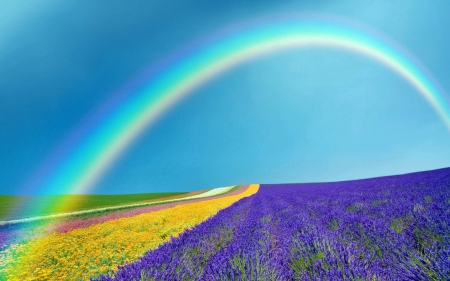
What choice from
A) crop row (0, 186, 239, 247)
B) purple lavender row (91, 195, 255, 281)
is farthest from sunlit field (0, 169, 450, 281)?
crop row (0, 186, 239, 247)

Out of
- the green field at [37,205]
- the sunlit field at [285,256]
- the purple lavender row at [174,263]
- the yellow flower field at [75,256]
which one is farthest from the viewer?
the green field at [37,205]

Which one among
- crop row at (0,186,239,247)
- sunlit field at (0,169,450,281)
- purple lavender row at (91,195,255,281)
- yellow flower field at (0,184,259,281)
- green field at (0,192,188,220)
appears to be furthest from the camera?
green field at (0,192,188,220)

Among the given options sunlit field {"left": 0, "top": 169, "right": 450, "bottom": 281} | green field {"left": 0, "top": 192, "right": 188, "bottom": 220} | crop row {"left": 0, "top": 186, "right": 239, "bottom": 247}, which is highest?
green field {"left": 0, "top": 192, "right": 188, "bottom": 220}

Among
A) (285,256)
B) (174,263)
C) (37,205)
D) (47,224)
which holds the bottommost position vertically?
(285,256)

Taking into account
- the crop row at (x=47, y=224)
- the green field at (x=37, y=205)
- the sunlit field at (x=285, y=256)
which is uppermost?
the green field at (x=37, y=205)

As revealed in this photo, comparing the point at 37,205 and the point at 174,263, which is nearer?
the point at 174,263

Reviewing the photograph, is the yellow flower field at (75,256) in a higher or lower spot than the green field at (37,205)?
lower

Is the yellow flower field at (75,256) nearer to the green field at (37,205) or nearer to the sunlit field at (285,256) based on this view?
the sunlit field at (285,256)

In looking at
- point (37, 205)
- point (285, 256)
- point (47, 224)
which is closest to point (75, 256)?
point (285, 256)

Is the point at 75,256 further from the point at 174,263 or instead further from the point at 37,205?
the point at 37,205

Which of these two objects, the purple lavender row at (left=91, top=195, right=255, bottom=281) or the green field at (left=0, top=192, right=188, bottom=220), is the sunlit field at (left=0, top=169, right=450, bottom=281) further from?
the green field at (left=0, top=192, right=188, bottom=220)

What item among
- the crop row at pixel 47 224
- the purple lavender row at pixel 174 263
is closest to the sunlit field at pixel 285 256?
the purple lavender row at pixel 174 263

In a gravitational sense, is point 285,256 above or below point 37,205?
below

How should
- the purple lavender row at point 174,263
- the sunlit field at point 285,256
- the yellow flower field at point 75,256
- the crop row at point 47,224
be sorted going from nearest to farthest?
the sunlit field at point 285,256, the purple lavender row at point 174,263, the yellow flower field at point 75,256, the crop row at point 47,224
